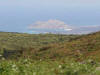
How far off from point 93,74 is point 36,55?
36.3 meters

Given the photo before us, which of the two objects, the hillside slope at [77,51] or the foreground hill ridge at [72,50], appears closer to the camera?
the hillside slope at [77,51]

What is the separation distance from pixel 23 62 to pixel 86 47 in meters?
32.9

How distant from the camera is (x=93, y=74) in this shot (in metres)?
13.5

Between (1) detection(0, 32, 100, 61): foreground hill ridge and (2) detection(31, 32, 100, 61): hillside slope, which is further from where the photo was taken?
(1) detection(0, 32, 100, 61): foreground hill ridge

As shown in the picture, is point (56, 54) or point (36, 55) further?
point (36, 55)

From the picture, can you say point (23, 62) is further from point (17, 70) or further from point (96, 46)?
point (96, 46)

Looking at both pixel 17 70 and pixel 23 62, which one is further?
pixel 23 62

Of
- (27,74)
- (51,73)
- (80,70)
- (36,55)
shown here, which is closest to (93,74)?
(80,70)

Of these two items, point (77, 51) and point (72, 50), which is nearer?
point (77, 51)

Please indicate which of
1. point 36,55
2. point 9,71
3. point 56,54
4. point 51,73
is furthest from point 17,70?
point 36,55

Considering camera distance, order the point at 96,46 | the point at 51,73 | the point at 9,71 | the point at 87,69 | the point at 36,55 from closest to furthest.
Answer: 1. the point at 9,71
2. the point at 51,73
3. the point at 87,69
4. the point at 96,46
5. the point at 36,55

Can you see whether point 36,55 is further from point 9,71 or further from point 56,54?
point 9,71

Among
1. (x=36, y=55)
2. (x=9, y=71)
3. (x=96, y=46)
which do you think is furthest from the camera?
(x=36, y=55)

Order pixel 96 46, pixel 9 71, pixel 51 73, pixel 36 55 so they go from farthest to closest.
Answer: pixel 36 55
pixel 96 46
pixel 51 73
pixel 9 71
